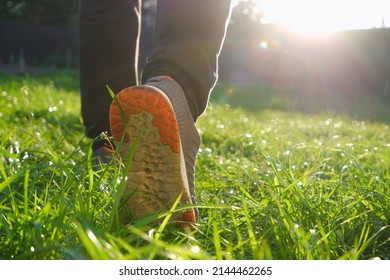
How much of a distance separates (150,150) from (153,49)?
1.57ft

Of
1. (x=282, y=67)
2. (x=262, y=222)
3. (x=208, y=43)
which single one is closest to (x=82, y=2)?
(x=208, y=43)

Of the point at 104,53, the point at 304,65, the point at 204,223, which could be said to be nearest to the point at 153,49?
the point at 104,53

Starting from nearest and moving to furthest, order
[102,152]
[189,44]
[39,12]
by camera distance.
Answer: [189,44]
[102,152]
[39,12]

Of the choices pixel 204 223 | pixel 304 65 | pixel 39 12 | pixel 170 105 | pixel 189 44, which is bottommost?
pixel 304 65

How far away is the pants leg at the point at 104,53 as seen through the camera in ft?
6.20

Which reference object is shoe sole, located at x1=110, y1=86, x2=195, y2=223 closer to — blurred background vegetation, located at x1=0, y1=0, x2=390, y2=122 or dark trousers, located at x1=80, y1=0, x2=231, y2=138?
dark trousers, located at x1=80, y1=0, x2=231, y2=138

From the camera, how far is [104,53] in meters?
1.96

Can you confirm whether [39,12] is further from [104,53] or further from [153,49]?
[153,49]

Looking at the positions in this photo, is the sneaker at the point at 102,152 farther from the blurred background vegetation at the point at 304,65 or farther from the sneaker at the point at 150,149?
the blurred background vegetation at the point at 304,65

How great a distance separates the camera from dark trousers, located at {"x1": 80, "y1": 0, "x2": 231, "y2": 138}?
154 centimetres

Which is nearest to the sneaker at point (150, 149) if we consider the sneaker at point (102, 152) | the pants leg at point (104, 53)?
the sneaker at point (102, 152)

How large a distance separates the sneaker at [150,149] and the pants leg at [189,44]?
261 mm

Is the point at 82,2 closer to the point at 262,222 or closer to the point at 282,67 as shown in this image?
the point at 262,222
